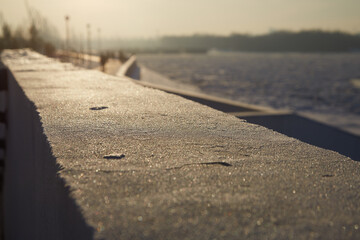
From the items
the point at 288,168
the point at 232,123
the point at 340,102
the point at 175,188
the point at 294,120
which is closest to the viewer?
the point at 175,188

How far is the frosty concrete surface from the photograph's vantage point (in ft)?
3.27

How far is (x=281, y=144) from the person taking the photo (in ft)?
5.86

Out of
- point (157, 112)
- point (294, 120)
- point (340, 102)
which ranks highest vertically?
point (157, 112)

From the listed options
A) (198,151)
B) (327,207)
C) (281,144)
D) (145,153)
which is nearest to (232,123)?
(281,144)

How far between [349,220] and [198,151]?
2.44 feet

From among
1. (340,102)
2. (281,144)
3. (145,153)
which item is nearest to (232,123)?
(281,144)

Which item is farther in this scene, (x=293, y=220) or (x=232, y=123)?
(x=232, y=123)

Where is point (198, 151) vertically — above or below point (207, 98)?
above

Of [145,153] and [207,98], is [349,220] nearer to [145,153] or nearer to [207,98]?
[145,153]

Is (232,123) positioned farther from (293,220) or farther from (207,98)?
(207,98)

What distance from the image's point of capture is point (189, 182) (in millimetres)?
1290

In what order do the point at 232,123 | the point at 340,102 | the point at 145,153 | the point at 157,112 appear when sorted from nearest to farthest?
the point at 145,153, the point at 232,123, the point at 157,112, the point at 340,102

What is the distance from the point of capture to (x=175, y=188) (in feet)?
4.05

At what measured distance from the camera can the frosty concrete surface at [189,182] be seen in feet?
3.27
